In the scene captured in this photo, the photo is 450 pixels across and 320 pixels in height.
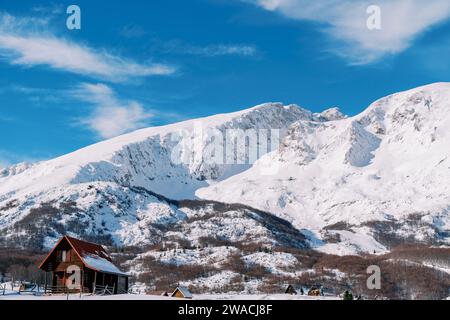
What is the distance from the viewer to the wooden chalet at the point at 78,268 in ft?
286

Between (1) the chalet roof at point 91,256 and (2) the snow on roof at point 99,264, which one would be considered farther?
(1) the chalet roof at point 91,256

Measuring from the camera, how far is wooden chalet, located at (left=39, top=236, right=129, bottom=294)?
286 feet

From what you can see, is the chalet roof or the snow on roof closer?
the snow on roof

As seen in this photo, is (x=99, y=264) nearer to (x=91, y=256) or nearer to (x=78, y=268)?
(x=91, y=256)

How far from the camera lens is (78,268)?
87375 millimetres

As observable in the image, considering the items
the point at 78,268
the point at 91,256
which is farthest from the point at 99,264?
the point at 78,268

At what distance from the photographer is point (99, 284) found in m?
89.1
